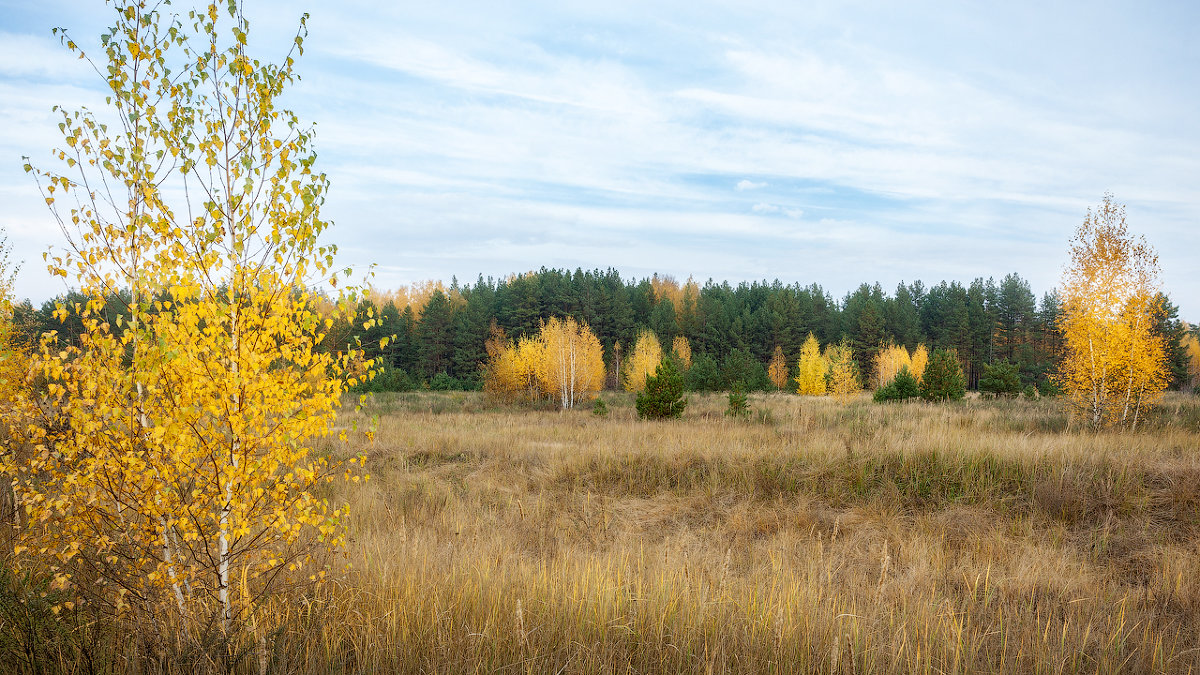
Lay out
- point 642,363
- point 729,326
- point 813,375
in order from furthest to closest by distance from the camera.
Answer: point 729,326 < point 642,363 < point 813,375

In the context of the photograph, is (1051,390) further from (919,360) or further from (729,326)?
(729,326)

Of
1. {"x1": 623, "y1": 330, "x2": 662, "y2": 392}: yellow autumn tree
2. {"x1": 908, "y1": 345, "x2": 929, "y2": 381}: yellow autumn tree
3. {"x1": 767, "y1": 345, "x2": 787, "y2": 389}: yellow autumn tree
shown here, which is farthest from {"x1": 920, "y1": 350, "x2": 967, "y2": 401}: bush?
{"x1": 767, "y1": 345, "x2": 787, "y2": 389}: yellow autumn tree

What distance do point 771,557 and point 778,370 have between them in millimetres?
50362

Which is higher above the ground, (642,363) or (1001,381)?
(642,363)

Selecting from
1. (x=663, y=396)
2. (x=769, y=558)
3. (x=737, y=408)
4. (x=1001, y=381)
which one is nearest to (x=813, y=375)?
(x=1001, y=381)

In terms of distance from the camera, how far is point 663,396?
67.2 ft

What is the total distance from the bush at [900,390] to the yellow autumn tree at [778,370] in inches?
1010

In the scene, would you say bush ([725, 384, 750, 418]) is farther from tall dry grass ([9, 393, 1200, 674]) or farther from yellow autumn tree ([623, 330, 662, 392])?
yellow autumn tree ([623, 330, 662, 392])

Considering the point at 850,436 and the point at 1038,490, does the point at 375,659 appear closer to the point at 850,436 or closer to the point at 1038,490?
the point at 1038,490

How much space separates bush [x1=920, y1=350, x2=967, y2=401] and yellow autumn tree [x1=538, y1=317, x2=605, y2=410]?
18526mm

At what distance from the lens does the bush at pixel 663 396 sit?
802 inches

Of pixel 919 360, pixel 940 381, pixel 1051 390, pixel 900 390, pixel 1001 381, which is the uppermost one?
pixel 919 360

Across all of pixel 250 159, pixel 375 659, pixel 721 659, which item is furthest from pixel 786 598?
pixel 250 159

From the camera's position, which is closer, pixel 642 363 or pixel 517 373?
Answer: pixel 517 373
